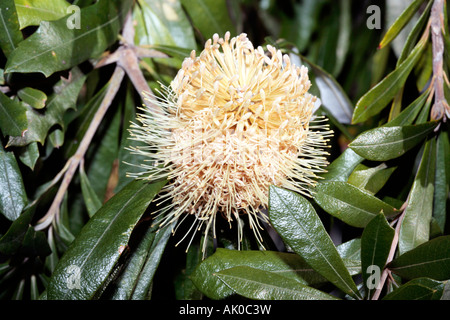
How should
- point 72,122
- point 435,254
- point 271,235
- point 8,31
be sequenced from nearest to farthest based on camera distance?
point 435,254, point 8,31, point 271,235, point 72,122

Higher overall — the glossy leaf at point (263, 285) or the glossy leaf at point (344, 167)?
the glossy leaf at point (344, 167)

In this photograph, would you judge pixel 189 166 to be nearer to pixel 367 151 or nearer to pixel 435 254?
pixel 367 151

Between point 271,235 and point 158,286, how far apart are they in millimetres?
336

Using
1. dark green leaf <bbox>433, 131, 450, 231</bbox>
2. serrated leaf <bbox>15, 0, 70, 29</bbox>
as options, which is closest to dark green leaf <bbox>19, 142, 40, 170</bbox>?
serrated leaf <bbox>15, 0, 70, 29</bbox>

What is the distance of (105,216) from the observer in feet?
2.39

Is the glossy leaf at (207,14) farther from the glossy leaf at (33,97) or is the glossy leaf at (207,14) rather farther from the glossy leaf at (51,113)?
the glossy leaf at (33,97)

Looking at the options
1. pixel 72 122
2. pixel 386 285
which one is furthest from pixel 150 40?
pixel 386 285

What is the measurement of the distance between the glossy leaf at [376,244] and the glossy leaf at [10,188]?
2.10ft

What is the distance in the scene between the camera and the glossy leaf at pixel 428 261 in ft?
2.06

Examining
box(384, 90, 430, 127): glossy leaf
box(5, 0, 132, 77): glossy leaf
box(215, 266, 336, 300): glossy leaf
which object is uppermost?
box(5, 0, 132, 77): glossy leaf

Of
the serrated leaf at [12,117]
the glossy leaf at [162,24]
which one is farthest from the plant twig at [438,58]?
the serrated leaf at [12,117]

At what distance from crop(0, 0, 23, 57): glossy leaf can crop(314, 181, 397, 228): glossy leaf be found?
624 mm

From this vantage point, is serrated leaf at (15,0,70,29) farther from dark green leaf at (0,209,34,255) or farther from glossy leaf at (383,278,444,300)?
glossy leaf at (383,278,444,300)

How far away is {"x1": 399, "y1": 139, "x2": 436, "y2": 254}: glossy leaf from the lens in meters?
0.74
